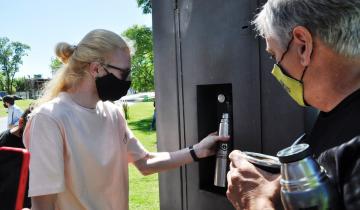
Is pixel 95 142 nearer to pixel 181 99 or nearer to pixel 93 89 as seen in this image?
pixel 93 89

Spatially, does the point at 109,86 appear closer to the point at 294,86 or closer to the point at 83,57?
the point at 83,57

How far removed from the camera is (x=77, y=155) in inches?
80.1

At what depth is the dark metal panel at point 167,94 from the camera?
Answer: 2.49 m

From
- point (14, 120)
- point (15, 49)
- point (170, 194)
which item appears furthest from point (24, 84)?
point (170, 194)

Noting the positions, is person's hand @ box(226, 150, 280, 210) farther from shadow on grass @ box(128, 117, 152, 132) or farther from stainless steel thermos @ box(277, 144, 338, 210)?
shadow on grass @ box(128, 117, 152, 132)

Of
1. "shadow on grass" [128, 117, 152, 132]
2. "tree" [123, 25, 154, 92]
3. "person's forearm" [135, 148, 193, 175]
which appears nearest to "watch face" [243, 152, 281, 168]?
"person's forearm" [135, 148, 193, 175]

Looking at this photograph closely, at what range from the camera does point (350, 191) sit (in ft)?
3.05

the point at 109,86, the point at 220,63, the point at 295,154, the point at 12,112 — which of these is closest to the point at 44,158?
the point at 109,86

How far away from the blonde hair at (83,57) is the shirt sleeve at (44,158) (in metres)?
0.38

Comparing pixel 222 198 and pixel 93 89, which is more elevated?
pixel 93 89

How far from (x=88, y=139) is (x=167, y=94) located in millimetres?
668

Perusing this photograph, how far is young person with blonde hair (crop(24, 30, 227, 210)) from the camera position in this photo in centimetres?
191

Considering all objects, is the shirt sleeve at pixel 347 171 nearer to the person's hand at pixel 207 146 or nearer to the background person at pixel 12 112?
the person's hand at pixel 207 146

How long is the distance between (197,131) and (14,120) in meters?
8.37
